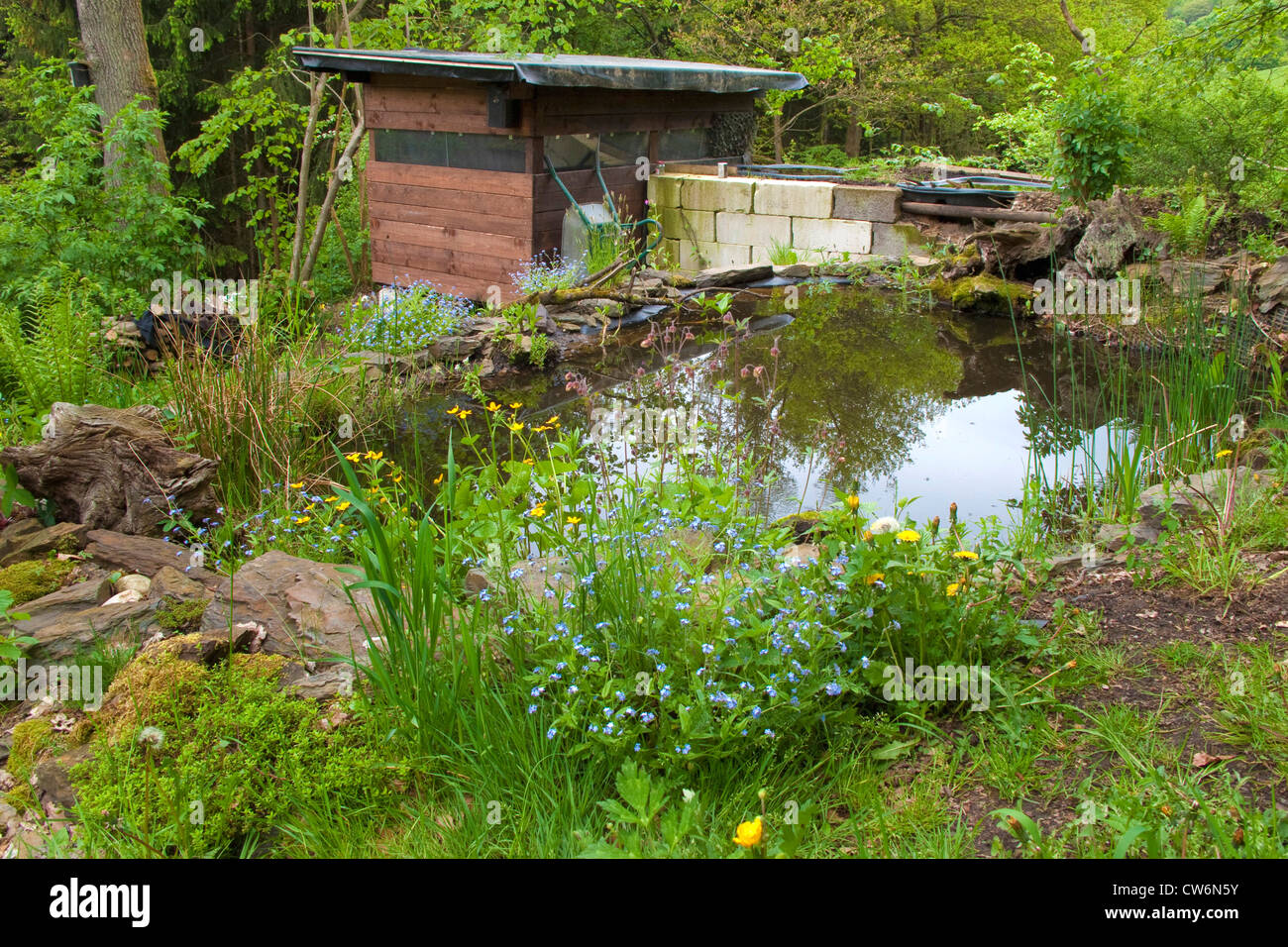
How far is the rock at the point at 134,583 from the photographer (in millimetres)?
3730

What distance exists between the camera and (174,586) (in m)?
3.58

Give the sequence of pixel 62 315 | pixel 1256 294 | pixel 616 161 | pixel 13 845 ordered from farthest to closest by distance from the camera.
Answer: pixel 616 161 → pixel 1256 294 → pixel 62 315 → pixel 13 845

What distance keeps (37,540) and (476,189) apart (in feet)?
24.3

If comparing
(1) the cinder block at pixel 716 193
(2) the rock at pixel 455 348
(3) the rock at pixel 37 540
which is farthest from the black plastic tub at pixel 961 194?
(3) the rock at pixel 37 540

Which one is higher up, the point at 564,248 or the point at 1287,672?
the point at 564,248

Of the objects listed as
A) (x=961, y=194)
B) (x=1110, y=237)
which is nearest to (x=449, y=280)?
(x=961, y=194)

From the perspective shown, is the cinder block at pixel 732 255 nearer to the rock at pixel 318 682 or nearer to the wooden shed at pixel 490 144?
the wooden shed at pixel 490 144

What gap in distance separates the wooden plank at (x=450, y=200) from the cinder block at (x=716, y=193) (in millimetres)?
2567

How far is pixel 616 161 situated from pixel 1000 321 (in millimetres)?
4835

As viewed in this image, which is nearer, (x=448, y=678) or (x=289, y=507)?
(x=448, y=678)

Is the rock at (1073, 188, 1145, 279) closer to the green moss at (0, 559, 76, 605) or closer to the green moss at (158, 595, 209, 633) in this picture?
the green moss at (158, 595, 209, 633)
